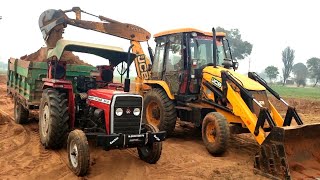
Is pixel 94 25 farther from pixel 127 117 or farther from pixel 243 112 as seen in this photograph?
pixel 243 112

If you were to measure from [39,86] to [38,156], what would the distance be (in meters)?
2.41

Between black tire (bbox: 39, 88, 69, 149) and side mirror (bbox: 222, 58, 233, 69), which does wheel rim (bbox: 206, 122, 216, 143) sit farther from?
black tire (bbox: 39, 88, 69, 149)

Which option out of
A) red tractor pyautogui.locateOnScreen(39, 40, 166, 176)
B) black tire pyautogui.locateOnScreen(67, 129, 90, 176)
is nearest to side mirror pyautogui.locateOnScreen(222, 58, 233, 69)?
red tractor pyautogui.locateOnScreen(39, 40, 166, 176)

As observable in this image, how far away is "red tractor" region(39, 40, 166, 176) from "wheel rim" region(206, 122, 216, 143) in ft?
5.09

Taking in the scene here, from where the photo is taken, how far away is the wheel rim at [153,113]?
8844 millimetres

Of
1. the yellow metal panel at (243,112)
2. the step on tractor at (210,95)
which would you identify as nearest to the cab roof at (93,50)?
the step on tractor at (210,95)

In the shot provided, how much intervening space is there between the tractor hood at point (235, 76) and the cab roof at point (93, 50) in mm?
1830

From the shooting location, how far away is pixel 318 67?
7875 centimetres

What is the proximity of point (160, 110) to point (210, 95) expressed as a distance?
4.51 feet

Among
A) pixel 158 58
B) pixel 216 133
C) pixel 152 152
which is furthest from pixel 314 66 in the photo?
pixel 152 152

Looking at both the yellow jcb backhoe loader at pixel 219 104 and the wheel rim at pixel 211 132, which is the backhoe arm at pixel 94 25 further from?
the wheel rim at pixel 211 132

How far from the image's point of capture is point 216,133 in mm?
6844

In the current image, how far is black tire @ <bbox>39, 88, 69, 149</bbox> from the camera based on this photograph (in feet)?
20.6

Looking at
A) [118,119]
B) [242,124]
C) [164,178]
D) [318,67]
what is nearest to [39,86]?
[118,119]
